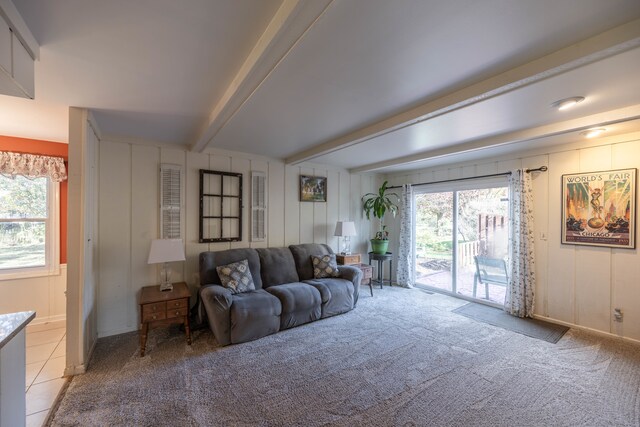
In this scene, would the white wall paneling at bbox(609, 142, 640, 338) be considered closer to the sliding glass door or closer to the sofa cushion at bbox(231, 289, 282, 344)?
the sliding glass door

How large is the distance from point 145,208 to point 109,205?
1.20ft

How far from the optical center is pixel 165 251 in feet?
10.2

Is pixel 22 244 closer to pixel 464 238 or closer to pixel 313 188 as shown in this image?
pixel 313 188

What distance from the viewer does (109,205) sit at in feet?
10.5

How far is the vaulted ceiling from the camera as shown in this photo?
1.29 m

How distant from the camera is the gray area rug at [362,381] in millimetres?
1916

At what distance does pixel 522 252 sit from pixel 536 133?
71.2 inches

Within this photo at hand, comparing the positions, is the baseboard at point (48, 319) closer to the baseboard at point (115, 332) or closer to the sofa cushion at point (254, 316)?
the baseboard at point (115, 332)

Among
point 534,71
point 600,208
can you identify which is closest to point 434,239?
point 600,208

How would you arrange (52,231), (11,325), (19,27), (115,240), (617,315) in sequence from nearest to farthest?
(11,325)
(19,27)
(617,315)
(115,240)
(52,231)

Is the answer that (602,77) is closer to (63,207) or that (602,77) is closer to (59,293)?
(63,207)

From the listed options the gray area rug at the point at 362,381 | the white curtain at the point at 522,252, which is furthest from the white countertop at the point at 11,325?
the white curtain at the point at 522,252

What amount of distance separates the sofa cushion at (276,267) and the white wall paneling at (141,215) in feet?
1.03

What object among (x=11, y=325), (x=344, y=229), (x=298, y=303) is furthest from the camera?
(x=344, y=229)
